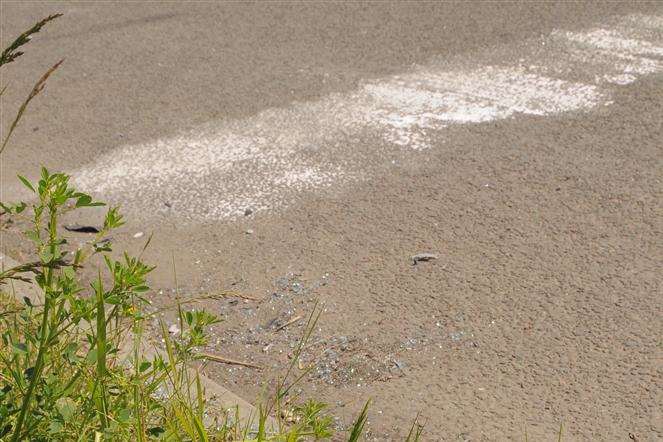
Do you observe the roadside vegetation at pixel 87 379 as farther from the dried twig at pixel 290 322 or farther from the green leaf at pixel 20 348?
the dried twig at pixel 290 322

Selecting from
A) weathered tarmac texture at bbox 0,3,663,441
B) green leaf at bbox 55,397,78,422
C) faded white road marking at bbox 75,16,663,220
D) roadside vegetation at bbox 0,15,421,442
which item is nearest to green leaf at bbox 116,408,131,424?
roadside vegetation at bbox 0,15,421,442

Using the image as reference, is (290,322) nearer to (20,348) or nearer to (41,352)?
(20,348)

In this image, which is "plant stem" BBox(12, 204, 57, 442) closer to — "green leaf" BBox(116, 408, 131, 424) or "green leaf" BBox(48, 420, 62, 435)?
"green leaf" BBox(48, 420, 62, 435)

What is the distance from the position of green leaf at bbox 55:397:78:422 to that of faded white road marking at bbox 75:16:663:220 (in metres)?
2.25

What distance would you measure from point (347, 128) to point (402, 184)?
775 millimetres

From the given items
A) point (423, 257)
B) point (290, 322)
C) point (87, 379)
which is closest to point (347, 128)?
point (423, 257)

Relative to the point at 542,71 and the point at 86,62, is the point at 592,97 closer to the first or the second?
the point at 542,71

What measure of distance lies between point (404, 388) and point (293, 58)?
3.58 m

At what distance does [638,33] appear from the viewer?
6496 mm

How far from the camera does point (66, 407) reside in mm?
2607

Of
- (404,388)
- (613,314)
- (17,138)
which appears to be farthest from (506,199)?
(17,138)

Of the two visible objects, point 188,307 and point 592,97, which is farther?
point 592,97

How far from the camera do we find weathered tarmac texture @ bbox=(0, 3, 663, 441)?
3.64 metres

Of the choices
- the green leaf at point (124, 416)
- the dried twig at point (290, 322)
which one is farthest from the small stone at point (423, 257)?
the green leaf at point (124, 416)
